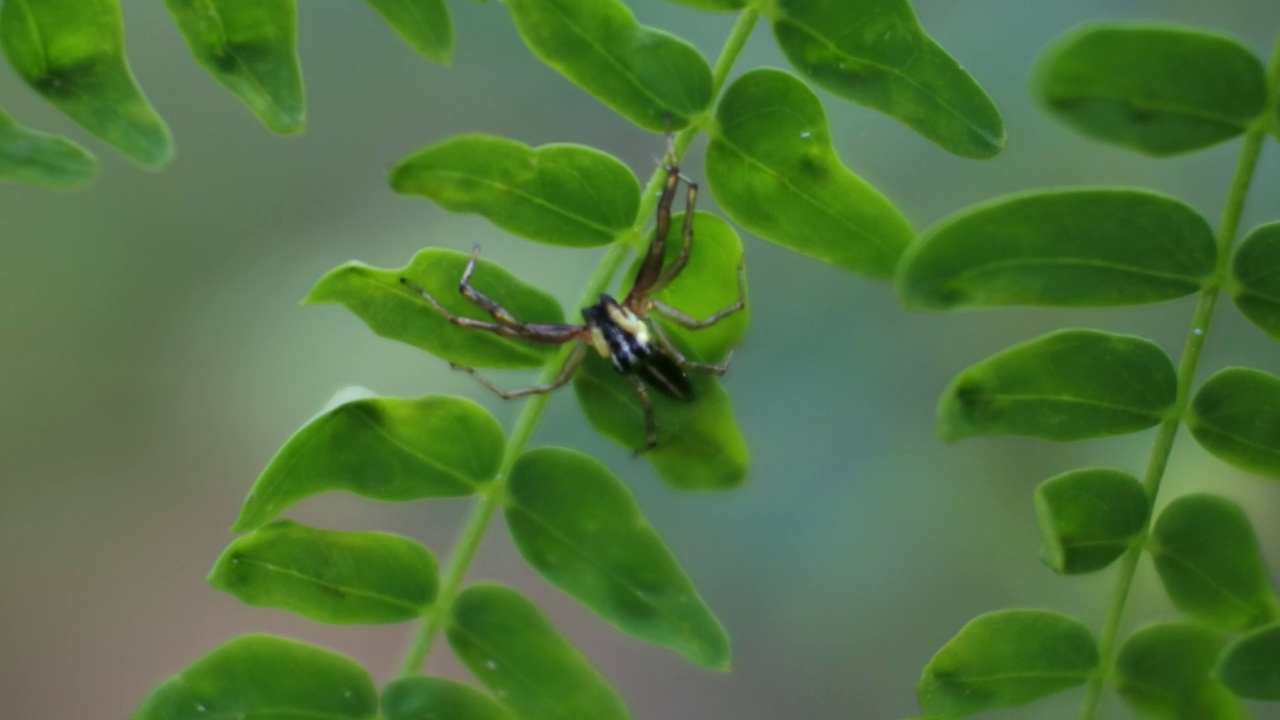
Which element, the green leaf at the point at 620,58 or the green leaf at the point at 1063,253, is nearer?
the green leaf at the point at 1063,253

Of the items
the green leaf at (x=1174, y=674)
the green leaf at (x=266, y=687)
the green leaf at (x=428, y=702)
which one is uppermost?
the green leaf at (x=1174, y=674)

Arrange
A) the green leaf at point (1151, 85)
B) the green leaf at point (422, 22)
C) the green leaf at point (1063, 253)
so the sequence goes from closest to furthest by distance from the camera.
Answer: the green leaf at point (1151, 85), the green leaf at point (1063, 253), the green leaf at point (422, 22)

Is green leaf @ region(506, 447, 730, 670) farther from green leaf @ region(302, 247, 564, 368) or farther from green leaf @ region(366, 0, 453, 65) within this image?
green leaf @ region(366, 0, 453, 65)

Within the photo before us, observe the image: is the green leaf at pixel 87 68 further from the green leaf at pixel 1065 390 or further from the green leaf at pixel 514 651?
the green leaf at pixel 1065 390

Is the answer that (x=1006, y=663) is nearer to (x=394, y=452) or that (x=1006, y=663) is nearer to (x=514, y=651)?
(x=514, y=651)

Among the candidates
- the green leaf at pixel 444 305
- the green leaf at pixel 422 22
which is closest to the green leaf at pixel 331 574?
the green leaf at pixel 444 305

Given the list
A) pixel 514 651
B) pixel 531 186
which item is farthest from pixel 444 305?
pixel 514 651

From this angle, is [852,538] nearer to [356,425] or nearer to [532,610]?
[532,610]
